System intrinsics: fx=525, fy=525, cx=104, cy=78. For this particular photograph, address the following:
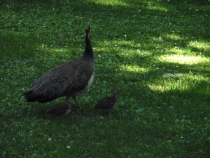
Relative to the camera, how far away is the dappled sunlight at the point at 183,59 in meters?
14.6

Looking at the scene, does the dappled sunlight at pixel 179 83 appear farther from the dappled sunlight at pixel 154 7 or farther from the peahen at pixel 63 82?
the dappled sunlight at pixel 154 7

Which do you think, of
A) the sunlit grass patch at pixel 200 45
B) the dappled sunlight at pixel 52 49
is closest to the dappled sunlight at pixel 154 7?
the sunlit grass patch at pixel 200 45

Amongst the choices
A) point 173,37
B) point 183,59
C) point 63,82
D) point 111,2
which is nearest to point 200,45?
point 173,37

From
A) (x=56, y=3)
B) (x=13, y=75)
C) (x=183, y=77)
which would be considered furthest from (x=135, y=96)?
(x=56, y=3)

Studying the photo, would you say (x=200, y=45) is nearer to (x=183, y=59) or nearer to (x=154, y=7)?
(x=183, y=59)

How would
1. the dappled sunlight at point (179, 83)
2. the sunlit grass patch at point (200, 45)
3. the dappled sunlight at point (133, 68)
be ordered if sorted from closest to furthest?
the dappled sunlight at point (179, 83) → the dappled sunlight at point (133, 68) → the sunlit grass patch at point (200, 45)

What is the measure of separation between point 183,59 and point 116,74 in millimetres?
2677

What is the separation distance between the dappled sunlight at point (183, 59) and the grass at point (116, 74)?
0.03m

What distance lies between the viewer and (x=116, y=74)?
1305 cm

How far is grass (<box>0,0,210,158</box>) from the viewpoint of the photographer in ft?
28.9

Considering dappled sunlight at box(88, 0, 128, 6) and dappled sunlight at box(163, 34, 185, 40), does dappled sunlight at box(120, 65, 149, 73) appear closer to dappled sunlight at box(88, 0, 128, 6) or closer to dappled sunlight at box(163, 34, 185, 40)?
dappled sunlight at box(163, 34, 185, 40)

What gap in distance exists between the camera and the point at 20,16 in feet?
60.6

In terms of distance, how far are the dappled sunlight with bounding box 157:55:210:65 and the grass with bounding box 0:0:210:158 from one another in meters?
0.03

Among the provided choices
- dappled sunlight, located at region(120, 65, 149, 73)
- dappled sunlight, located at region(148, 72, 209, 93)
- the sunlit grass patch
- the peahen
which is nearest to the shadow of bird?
the peahen
